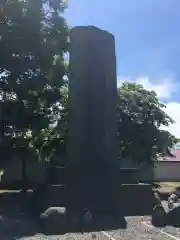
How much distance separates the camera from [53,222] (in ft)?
38.8

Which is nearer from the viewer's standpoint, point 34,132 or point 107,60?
point 107,60

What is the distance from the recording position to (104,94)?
1559 centimetres

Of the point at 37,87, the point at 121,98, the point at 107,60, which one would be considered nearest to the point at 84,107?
the point at 107,60

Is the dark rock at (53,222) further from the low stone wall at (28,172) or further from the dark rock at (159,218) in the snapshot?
the low stone wall at (28,172)

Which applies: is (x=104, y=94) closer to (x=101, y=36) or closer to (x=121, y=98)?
(x=101, y=36)

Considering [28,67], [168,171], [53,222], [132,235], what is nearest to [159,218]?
[132,235]

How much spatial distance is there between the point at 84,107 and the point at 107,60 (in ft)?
7.03

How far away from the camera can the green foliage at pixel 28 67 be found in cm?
1642

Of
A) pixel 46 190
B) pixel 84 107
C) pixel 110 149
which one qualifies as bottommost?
pixel 46 190

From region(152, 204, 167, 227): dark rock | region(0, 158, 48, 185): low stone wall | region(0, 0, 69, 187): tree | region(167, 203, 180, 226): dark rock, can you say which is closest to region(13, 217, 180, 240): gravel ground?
region(152, 204, 167, 227): dark rock

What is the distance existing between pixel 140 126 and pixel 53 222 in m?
18.6

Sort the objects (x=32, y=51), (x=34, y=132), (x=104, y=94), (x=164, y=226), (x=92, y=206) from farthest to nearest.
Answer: (x=34, y=132) → (x=32, y=51) → (x=104, y=94) → (x=92, y=206) → (x=164, y=226)

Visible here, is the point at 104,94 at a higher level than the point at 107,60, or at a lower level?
lower

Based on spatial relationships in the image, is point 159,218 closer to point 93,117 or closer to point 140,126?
point 93,117
